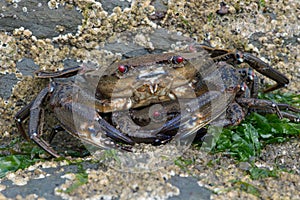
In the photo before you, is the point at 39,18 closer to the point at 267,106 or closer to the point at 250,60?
the point at 250,60

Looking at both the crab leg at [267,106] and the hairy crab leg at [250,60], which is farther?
the hairy crab leg at [250,60]

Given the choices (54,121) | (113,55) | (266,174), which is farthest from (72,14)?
(266,174)

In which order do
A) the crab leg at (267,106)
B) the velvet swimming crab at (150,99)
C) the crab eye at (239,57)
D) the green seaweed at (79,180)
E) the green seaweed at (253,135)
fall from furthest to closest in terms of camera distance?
the crab eye at (239,57) → the crab leg at (267,106) → the green seaweed at (253,135) → the velvet swimming crab at (150,99) → the green seaweed at (79,180)

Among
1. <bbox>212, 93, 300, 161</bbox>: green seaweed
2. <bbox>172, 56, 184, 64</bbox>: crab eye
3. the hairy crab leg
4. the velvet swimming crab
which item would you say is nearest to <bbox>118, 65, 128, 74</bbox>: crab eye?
the velvet swimming crab

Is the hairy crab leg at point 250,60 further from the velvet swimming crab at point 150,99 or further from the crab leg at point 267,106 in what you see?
the crab leg at point 267,106

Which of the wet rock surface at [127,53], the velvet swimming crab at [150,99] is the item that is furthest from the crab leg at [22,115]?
the wet rock surface at [127,53]

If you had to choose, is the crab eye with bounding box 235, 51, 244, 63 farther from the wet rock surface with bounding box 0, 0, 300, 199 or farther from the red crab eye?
the red crab eye

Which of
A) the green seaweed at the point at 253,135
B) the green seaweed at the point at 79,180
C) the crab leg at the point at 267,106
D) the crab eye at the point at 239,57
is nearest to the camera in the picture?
the green seaweed at the point at 79,180

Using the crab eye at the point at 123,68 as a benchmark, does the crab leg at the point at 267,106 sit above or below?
below
